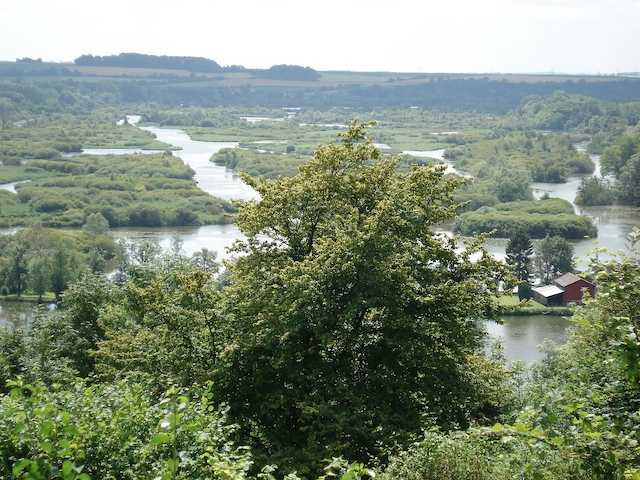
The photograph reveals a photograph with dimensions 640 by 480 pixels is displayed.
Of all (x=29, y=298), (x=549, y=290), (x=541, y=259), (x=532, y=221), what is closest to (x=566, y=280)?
(x=549, y=290)

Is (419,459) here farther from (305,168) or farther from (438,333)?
(305,168)

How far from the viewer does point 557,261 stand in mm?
54938

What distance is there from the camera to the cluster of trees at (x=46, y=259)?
54719 mm

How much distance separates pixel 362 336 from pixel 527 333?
32365 mm

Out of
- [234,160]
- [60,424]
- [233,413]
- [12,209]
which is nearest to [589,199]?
[234,160]

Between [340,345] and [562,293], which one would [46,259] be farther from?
[340,345]

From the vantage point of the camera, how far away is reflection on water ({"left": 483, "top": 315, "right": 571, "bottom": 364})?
38.8 m

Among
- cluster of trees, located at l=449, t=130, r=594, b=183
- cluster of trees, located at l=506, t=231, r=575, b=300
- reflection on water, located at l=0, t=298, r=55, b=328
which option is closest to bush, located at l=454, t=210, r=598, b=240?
cluster of trees, located at l=506, t=231, r=575, b=300

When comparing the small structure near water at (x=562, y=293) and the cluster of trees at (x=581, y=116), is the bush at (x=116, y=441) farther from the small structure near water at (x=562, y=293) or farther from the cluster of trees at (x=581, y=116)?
the cluster of trees at (x=581, y=116)

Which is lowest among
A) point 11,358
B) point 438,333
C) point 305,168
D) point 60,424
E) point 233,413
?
point 11,358

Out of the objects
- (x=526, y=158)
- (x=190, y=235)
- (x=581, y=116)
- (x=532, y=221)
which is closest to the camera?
(x=532, y=221)

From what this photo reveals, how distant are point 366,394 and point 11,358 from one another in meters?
15.2

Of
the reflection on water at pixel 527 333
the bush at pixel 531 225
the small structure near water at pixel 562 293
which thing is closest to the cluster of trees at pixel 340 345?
the reflection on water at pixel 527 333

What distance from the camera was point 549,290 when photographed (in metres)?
50.0
